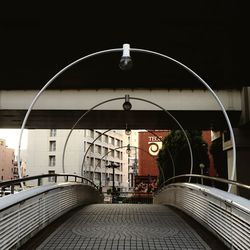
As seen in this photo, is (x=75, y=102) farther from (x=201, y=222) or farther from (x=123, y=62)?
(x=201, y=222)

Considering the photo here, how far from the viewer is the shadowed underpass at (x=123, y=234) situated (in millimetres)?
6516

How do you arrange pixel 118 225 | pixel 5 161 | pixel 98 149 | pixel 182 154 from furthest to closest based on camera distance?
pixel 5 161 → pixel 98 149 → pixel 182 154 → pixel 118 225

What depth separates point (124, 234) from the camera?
743 centimetres

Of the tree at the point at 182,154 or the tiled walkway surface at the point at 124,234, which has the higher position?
the tree at the point at 182,154

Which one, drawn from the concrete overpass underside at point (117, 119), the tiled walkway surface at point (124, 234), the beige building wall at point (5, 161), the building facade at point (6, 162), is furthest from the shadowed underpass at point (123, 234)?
the building facade at point (6, 162)

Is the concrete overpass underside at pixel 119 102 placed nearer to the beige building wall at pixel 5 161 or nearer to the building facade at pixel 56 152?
the building facade at pixel 56 152

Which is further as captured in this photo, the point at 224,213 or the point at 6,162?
the point at 6,162

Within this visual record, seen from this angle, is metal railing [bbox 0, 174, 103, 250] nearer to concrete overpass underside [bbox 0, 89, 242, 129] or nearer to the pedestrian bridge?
the pedestrian bridge

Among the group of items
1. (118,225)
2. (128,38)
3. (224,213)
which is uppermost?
(128,38)

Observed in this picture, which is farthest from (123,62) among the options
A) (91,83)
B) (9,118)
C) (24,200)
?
(9,118)

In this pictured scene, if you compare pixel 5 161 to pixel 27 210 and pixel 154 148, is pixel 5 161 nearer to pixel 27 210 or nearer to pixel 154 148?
pixel 154 148

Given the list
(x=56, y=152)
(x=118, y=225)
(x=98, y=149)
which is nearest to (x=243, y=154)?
(x=118, y=225)

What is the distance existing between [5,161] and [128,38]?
124914mm

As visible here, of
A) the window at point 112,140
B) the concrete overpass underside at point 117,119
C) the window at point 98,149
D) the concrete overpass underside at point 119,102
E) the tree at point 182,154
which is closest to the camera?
the concrete overpass underside at point 119,102
